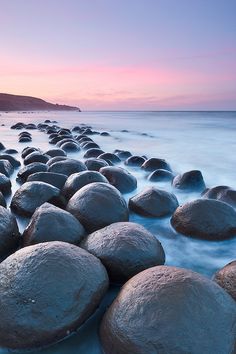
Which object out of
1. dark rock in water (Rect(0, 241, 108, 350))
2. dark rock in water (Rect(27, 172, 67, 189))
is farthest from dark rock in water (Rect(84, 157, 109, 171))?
dark rock in water (Rect(0, 241, 108, 350))

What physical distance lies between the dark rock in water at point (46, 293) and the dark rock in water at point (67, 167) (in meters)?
2.51

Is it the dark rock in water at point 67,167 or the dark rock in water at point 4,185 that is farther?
the dark rock in water at point 67,167

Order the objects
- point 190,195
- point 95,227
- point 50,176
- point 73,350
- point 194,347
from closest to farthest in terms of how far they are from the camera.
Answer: point 194,347, point 73,350, point 95,227, point 50,176, point 190,195

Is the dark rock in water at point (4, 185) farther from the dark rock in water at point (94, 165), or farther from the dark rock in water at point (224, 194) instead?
the dark rock in water at point (224, 194)

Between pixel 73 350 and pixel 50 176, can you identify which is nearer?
pixel 73 350

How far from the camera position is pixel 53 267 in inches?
66.1

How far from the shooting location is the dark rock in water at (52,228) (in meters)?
2.24

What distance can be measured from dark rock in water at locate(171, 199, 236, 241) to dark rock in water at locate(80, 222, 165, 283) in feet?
2.39

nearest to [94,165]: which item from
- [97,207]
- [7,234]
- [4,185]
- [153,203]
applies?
[4,185]

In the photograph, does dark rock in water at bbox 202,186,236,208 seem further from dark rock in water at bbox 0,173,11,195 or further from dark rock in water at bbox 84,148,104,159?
dark rock in water at bbox 84,148,104,159

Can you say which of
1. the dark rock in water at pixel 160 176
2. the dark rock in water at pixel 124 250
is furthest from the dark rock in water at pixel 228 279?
the dark rock in water at pixel 160 176

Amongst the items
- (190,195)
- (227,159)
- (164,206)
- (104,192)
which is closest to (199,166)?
(227,159)

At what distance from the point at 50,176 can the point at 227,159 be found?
5313 mm

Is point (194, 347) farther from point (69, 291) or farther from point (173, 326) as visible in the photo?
point (69, 291)
